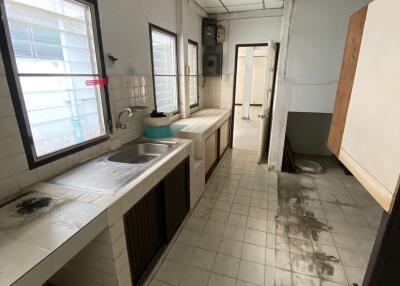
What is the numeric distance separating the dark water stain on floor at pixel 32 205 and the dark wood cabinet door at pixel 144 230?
447mm

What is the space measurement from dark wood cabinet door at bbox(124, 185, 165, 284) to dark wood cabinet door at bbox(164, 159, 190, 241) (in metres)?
0.07

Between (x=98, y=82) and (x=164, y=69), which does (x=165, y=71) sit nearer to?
(x=164, y=69)

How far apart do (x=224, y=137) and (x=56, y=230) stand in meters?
3.36

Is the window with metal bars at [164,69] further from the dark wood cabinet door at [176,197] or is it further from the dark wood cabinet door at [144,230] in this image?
the dark wood cabinet door at [144,230]

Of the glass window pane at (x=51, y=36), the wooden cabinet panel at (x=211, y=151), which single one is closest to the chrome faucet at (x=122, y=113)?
the glass window pane at (x=51, y=36)

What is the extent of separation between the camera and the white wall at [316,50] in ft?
9.03

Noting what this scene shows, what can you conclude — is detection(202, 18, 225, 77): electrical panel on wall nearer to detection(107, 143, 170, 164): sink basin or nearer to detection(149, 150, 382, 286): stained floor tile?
detection(149, 150, 382, 286): stained floor tile

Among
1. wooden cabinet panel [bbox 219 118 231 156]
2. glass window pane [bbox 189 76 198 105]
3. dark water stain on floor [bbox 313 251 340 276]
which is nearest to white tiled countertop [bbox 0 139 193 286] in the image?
dark water stain on floor [bbox 313 251 340 276]

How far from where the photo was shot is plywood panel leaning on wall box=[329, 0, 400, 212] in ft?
2.31

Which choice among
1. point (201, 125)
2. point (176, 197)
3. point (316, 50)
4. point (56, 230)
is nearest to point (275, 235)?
point (176, 197)

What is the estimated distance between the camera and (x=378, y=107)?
0.79 m

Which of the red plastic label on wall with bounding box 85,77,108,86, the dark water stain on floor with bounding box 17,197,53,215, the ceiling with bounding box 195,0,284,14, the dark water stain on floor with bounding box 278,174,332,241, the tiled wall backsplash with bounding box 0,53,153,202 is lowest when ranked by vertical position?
the dark water stain on floor with bounding box 278,174,332,241

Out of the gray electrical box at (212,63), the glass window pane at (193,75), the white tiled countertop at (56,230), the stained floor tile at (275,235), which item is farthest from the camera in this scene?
the gray electrical box at (212,63)

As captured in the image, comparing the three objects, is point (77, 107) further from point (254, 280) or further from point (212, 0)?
point (212, 0)
